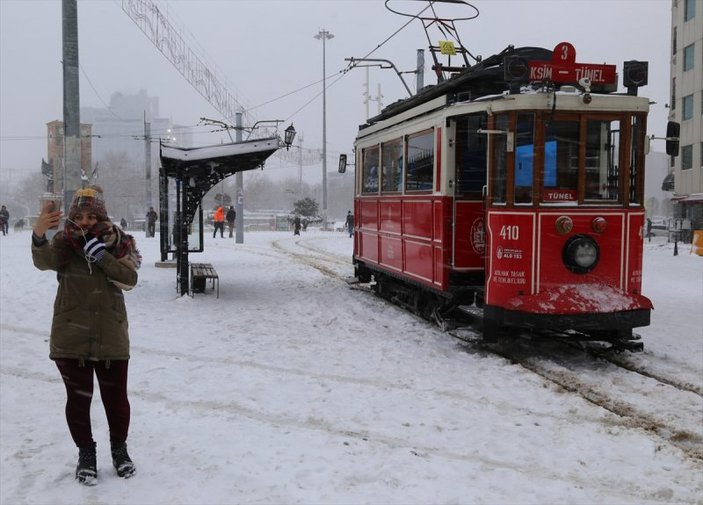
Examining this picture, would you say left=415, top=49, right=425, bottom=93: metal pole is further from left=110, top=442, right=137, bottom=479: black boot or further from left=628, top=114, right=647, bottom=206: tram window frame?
left=110, top=442, right=137, bottom=479: black boot

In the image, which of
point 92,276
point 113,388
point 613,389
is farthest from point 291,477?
point 613,389

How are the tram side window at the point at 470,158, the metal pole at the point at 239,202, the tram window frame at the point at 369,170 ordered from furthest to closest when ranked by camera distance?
the metal pole at the point at 239,202, the tram window frame at the point at 369,170, the tram side window at the point at 470,158

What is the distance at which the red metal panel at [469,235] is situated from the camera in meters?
8.94

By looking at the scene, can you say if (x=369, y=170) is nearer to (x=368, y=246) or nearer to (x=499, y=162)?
(x=368, y=246)

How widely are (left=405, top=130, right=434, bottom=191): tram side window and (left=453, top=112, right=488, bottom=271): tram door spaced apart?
1.72ft

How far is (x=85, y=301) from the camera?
4145 mm

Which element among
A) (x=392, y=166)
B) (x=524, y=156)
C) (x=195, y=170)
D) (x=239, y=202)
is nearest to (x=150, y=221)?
(x=239, y=202)

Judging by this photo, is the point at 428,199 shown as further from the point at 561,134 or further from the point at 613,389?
the point at 613,389

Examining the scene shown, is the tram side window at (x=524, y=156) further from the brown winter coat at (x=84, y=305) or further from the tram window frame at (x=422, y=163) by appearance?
the brown winter coat at (x=84, y=305)

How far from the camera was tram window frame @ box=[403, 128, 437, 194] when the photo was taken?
9.35 meters

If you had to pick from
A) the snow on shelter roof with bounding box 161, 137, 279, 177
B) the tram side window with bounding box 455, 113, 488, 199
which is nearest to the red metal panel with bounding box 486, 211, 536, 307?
the tram side window with bounding box 455, 113, 488, 199

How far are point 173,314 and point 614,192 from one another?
6.58m

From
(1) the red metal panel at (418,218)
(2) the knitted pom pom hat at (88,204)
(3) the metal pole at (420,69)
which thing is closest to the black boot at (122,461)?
(2) the knitted pom pom hat at (88,204)

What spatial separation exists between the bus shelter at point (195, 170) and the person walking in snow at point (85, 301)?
296 inches
